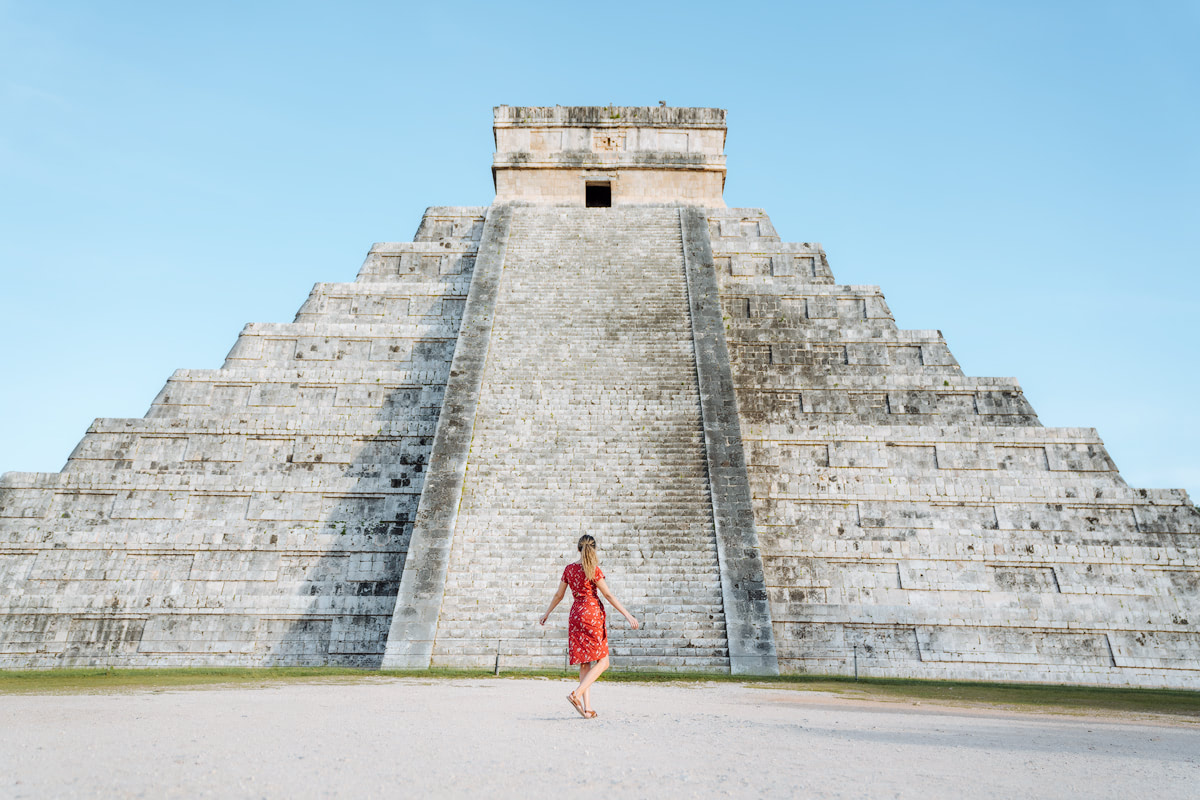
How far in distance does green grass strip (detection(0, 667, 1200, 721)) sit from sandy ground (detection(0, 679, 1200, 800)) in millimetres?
1025

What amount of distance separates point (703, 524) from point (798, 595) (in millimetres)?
1812

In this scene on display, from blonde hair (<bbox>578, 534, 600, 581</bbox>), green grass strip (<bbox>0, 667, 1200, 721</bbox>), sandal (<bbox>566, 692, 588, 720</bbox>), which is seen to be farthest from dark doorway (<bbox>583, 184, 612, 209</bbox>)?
sandal (<bbox>566, 692, 588, 720</bbox>)

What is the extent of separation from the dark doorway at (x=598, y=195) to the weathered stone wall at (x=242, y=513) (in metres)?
7.28

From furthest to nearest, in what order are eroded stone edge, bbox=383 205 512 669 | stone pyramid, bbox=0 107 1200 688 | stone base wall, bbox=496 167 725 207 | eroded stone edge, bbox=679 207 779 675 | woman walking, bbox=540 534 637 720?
stone base wall, bbox=496 167 725 207, stone pyramid, bbox=0 107 1200 688, eroded stone edge, bbox=383 205 512 669, eroded stone edge, bbox=679 207 779 675, woman walking, bbox=540 534 637 720

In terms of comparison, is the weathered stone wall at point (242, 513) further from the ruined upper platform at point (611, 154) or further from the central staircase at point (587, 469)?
the ruined upper platform at point (611, 154)

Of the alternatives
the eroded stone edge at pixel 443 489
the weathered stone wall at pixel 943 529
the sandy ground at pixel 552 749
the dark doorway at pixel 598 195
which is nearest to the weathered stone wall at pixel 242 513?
the eroded stone edge at pixel 443 489

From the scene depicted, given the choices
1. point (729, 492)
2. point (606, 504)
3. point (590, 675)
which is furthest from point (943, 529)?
point (590, 675)

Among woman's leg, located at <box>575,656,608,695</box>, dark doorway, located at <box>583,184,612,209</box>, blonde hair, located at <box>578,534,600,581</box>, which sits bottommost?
woman's leg, located at <box>575,656,608,695</box>

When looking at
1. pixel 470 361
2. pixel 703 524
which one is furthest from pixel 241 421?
pixel 703 524

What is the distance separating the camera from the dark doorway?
2134 centimetres

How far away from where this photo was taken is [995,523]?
1282cm

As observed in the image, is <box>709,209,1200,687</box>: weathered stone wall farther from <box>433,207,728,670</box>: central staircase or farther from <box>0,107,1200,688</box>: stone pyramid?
<box>433,207,728,670</box>: central staircase

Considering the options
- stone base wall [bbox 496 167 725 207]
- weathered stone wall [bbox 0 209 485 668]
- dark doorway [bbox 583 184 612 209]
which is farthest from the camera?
dark doorway [bbox 583 184 612 209]

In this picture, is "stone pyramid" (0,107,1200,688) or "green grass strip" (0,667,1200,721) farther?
"stone pyramid" (0,107,1200,688)
